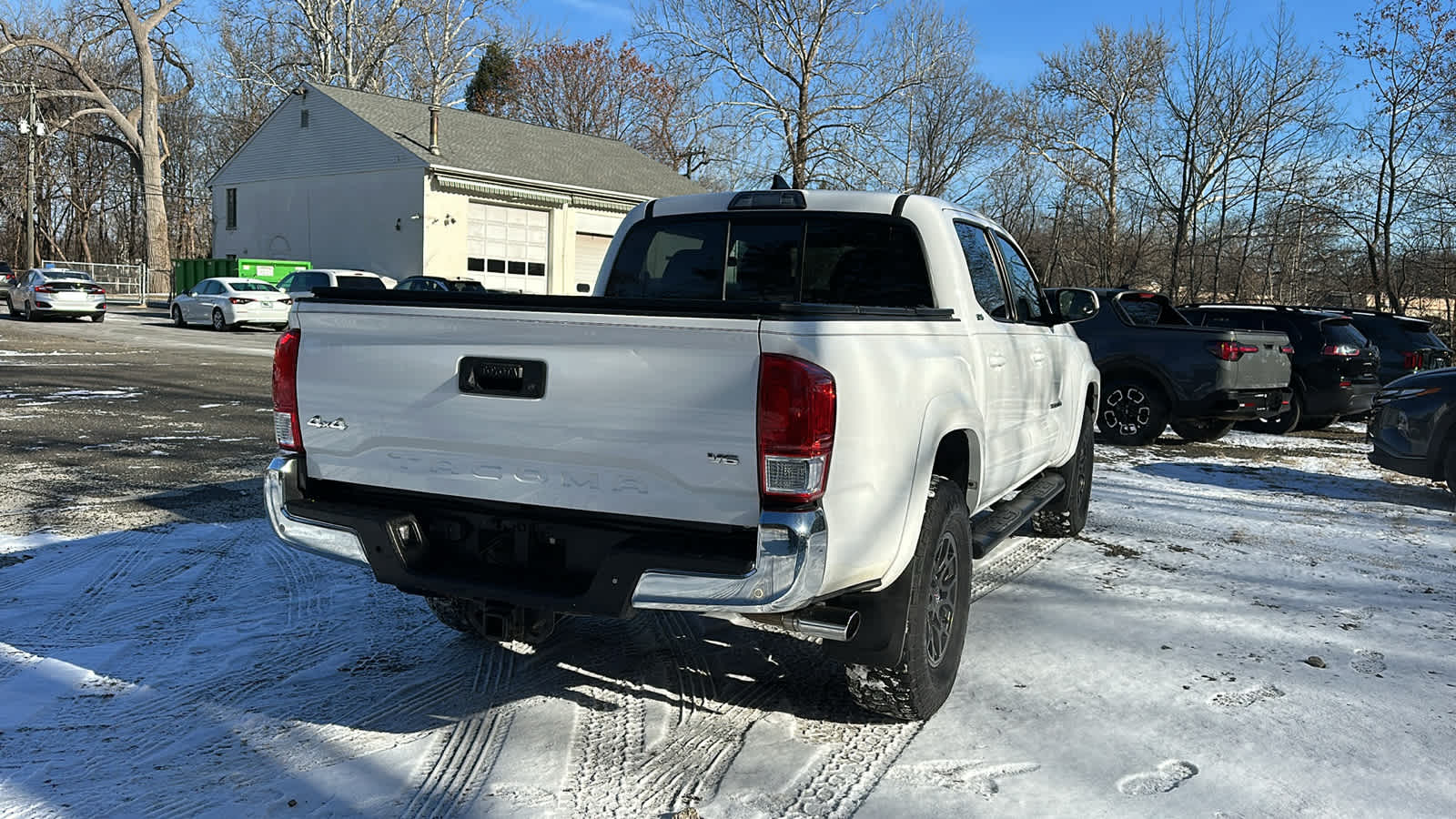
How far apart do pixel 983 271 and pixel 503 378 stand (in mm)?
2670

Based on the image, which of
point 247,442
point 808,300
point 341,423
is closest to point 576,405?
point 341,423

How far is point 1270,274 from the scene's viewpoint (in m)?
31.7

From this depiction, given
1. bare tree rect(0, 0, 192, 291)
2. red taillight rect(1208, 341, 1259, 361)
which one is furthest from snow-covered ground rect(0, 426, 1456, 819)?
bare tree rect(0, 0, 192, 291)

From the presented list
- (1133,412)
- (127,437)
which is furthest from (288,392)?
(1133,412)

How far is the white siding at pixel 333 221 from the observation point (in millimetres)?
33625

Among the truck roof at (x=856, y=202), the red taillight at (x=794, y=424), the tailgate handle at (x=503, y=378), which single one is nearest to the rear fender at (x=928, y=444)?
the red taillight at (x=794, y=424)

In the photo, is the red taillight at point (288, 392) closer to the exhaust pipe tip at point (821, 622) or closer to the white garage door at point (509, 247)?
the exhaust pipe tip at point (821, 622)

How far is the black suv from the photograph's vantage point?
1280 cm

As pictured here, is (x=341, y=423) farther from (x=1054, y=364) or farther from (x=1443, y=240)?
(x=1443, y=240)

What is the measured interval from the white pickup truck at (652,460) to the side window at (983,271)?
1.91 ft

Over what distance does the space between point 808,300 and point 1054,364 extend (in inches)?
75.9

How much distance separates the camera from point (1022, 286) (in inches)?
234

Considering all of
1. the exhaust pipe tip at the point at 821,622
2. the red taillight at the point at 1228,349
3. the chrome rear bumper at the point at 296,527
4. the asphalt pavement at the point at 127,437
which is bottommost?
the asphalt pavement at the point at 127,437

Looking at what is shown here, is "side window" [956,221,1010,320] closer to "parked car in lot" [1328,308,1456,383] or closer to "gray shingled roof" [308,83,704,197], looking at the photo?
"parked car in lot" [1328,308,1456,383]
